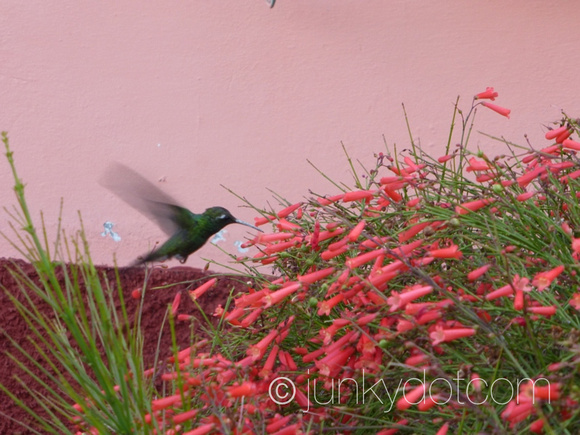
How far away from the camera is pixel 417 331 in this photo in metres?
1.16

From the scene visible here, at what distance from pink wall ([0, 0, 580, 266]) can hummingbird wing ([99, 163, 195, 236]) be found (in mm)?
570

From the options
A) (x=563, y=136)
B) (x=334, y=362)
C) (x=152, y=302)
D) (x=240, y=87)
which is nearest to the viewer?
(x=334, y=362)

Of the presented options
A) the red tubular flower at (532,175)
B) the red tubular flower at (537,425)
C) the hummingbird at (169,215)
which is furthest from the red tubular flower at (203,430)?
the hummingbird at (169,215)

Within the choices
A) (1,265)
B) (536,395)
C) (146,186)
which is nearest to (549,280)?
(536,395)

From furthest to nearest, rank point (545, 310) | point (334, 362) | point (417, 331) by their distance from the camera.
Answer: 1. point (334, 362)
2. point (417, 331)
3. point (545, 310)

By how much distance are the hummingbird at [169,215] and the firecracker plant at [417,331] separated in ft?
2.29

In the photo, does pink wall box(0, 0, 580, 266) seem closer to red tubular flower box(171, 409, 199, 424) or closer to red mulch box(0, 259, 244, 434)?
red mulch box(0, 259, 244, 434)

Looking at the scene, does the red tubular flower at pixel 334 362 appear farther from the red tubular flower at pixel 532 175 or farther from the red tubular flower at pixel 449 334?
the red tubular flower at pixel 532 175

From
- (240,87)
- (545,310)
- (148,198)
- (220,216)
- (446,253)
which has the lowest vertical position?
(545,310)

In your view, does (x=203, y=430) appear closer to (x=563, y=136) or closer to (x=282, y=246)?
(x=282, y=246)

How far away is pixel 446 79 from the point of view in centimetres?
309

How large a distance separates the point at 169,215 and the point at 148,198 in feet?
0.50

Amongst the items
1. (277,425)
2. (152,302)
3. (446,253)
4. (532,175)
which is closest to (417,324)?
(446,253)

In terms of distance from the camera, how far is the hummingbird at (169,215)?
85.3 inches
